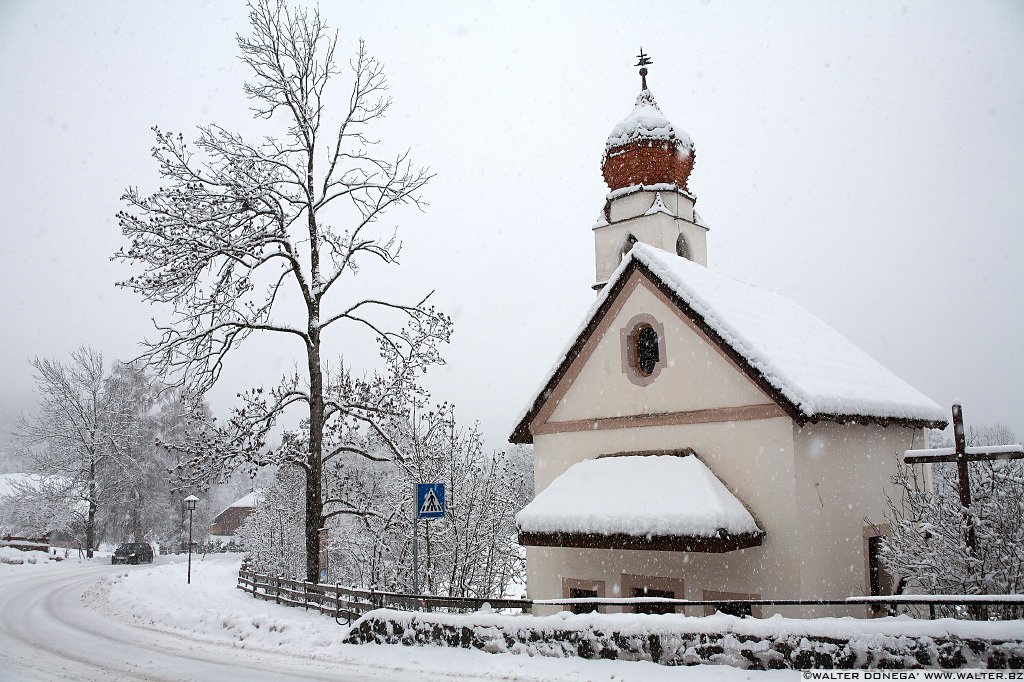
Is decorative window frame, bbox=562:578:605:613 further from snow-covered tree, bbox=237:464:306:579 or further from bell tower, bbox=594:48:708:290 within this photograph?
snow-covered tree, bbox=237:464:306:579

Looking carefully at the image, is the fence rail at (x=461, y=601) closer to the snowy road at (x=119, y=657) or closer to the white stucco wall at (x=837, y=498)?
the white stucco wall at (x=837, y=498)

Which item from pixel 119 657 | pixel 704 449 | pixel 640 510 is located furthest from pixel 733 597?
pixel 119 657

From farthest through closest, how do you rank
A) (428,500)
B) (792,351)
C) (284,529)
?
(284,529) < (792,351) < (428,500)

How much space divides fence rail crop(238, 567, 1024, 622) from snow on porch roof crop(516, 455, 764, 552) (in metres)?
0.96

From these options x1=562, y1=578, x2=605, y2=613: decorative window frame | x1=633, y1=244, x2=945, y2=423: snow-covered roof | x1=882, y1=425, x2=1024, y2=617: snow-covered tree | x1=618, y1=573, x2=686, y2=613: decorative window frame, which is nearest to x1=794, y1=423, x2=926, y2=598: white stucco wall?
x1=633, y1=244, x2=945, y2=423: snow-covered roof

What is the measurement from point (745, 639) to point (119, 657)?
10.2m

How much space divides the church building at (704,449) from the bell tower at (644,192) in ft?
13.6

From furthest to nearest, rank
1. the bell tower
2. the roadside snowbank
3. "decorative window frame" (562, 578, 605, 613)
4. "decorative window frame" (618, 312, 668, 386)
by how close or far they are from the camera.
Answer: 1. the bell tower
2. "decorative window frame" (618, 312, 668, 386)
3. "decorative window frame" (562, 578, 605, 613)
4. the roadside snowbank

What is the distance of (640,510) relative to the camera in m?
11.5

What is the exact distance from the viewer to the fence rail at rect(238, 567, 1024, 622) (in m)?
7.40

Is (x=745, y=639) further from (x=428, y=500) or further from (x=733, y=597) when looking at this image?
(x=428, y=500)

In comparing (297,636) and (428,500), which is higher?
(428,500)

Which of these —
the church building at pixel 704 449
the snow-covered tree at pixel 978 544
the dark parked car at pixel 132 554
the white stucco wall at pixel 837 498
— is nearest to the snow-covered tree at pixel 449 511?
the church building at pixel 704 449

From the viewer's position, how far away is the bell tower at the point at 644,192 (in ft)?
63.6
